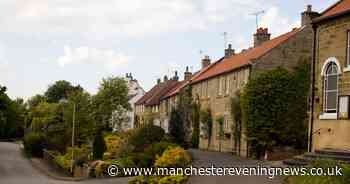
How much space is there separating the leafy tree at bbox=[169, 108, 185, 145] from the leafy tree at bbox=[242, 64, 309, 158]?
61.9ft

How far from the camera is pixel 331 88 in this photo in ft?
81.1

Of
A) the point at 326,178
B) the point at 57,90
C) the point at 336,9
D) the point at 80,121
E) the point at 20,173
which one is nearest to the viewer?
the point at 326,178

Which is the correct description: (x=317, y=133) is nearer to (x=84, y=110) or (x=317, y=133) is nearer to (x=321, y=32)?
(x=321, y=32)

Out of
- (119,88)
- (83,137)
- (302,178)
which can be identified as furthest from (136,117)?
(302,178)

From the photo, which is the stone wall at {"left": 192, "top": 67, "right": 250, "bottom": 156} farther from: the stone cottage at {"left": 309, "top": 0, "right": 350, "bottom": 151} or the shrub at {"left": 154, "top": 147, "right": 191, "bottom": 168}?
the stone cottage at {"left": 309, "top": 0, "right": 350, "bottom": 151}

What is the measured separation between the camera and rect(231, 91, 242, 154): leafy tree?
4006cm

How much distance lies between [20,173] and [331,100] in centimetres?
2825

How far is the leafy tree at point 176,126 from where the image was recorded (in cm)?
5509

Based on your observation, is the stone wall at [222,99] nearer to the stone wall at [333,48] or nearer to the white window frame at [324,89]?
the stone wall at [333,48]

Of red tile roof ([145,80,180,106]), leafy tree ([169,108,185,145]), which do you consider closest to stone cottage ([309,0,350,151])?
leafy tree ([169,108,185,145])

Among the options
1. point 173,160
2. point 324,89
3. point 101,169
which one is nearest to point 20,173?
point 101,169

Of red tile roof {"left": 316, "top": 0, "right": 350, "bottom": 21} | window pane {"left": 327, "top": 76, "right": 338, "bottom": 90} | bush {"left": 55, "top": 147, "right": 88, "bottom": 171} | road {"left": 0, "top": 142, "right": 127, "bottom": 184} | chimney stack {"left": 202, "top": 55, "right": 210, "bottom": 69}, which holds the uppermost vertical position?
chimney stack {"left": 202, "top": 55, "right": 210, "bottom": 69}

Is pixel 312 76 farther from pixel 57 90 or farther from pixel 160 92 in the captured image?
pixel 57 90

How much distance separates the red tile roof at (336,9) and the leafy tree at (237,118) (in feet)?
47.0
